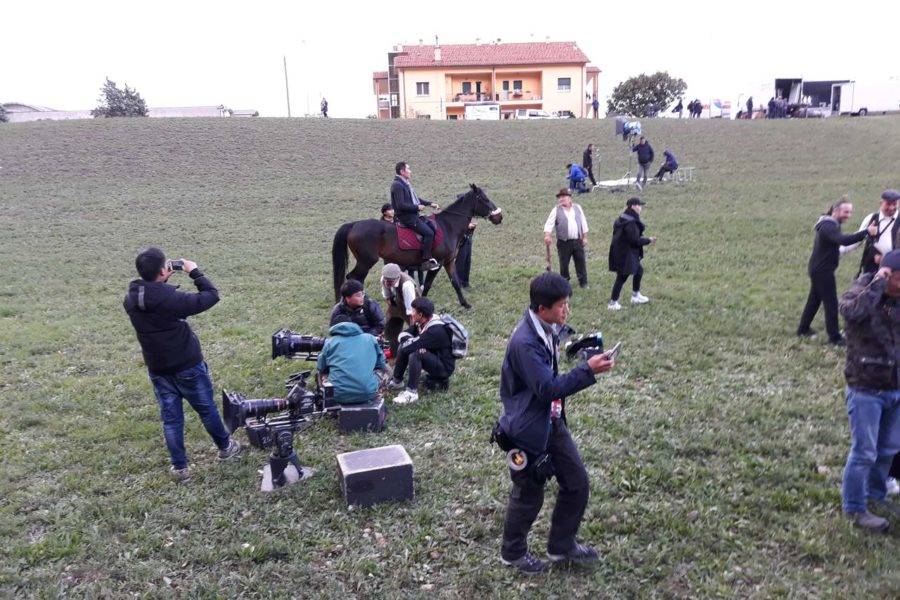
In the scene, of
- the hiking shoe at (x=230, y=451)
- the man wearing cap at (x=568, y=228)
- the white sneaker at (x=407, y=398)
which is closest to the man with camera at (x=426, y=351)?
the white sneaker at (x=407, y=398)

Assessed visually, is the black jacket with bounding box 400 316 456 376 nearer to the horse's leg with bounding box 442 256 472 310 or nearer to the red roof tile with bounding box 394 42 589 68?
the horse's leg with bounding box 442 256 472 310

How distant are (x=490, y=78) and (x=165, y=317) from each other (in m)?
61.9

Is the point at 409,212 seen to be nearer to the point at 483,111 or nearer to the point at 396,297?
the point at 396,297

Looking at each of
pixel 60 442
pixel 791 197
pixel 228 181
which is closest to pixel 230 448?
pixel 60 442

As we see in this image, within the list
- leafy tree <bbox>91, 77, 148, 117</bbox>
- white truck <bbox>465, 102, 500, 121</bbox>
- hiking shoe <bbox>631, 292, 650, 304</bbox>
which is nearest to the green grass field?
hiking shoe <bbox>631, 292, 650, 304</bbox>

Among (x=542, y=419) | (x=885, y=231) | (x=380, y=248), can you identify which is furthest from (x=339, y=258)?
(x=885, y=231)

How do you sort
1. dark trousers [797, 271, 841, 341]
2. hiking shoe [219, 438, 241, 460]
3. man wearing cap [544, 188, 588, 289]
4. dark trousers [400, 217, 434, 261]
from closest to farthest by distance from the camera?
hiking shoe [219, 438, 241, 460] → dark trousers [797, 271, 841, 341] → dark trousers [400, 217, 434, 261] → man wearing cap [544, 188, 588, 289]

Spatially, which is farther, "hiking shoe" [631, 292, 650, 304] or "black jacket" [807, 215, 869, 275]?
"hiking shoe" [631, 292, 650, 304]

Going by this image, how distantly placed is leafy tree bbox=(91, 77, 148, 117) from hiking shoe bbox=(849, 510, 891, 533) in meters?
53.6

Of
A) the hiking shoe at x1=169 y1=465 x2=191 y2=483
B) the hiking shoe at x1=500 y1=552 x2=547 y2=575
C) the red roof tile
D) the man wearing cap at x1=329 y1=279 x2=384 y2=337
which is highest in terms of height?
the red roof tile

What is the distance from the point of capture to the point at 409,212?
414 inches

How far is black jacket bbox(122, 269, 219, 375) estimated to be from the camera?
16.6ft

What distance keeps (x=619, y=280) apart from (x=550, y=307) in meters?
6.77

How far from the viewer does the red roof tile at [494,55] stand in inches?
2395
